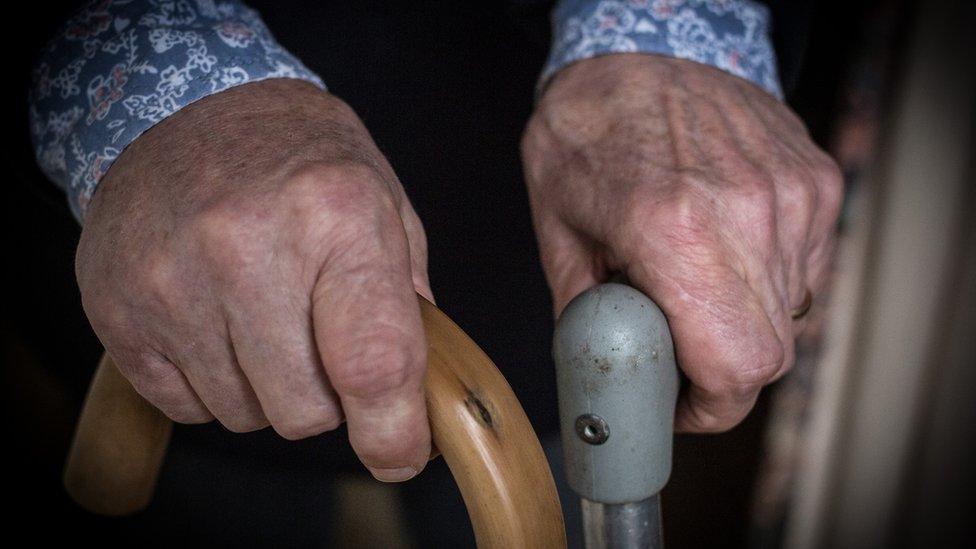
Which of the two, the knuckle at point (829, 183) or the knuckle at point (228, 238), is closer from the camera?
the knuckle at point (228, 238)

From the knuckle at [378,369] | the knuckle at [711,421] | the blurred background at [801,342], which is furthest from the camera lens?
the blurred background at [801,342]

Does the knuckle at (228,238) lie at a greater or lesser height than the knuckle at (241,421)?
greater

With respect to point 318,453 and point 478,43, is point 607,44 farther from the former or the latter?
point 318,453

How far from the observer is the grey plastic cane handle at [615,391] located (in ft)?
0.92

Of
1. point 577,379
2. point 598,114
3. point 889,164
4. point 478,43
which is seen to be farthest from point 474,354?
point 889,164

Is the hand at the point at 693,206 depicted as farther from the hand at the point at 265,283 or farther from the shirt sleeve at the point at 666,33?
the hand at the point at 265,283

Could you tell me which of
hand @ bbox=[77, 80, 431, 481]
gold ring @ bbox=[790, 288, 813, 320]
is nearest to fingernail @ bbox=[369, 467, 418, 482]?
hand @ bbox=[77, 80, 431, 481]

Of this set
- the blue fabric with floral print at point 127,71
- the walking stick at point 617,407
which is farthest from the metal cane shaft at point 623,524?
the blue fabric with floral print at point 127,71

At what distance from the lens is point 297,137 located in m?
0.28

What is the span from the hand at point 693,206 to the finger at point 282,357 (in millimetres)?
148

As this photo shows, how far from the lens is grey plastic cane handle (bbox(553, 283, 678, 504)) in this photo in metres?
0.28

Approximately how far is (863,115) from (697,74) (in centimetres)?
51

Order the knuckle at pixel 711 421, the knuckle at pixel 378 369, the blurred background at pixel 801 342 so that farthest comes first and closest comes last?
the blurred background at pixel 801 342, the knuckle at pixel 711 421, the knuckle at pixel 378 369

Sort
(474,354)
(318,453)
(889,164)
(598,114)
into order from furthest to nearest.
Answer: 1. (889,164)
2. (318,453)
3. (598,114)
4. (474,354)
